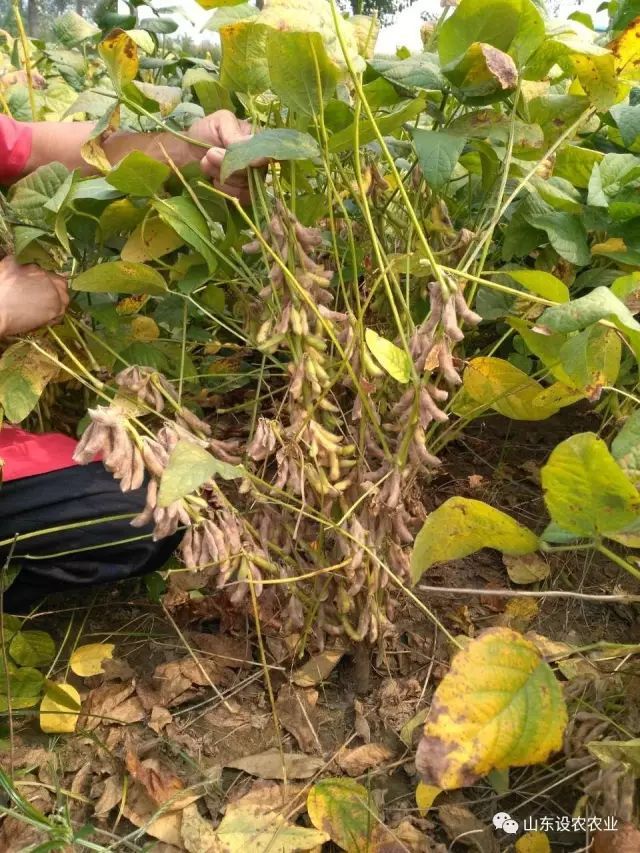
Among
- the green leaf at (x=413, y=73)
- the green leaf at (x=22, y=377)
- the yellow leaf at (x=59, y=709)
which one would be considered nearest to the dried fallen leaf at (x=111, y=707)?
the yellow leaf at (x=59, y=709)

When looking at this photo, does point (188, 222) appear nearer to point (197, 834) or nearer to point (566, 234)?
point (566, 234)

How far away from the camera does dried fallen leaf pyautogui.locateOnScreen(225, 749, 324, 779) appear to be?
0.79 m

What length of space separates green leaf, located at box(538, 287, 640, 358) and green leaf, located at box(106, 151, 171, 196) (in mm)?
413

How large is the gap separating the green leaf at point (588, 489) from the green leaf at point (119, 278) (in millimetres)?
471

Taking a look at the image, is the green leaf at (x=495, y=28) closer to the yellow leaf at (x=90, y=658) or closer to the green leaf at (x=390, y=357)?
the green leaf at (x=390, y=357)

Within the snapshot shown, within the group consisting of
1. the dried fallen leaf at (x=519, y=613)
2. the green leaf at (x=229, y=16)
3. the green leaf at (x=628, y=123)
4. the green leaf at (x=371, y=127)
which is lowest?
the dried fallen leaf at (x=519, y=613)

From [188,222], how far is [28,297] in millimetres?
239

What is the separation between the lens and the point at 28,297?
0.83 meters

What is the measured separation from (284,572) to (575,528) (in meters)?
0.40

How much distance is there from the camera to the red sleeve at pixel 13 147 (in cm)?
90

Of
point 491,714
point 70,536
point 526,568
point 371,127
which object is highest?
point 371,127

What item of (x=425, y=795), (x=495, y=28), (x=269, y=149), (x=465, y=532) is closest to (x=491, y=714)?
(x=465, y=532)

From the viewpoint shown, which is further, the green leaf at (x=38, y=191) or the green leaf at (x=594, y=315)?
the green leaf at (x=38, y=191)

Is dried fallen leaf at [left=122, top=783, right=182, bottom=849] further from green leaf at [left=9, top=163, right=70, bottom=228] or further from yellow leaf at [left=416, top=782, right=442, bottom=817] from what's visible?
green leaf at [left=9, top=163, right=70, bottom=228]
